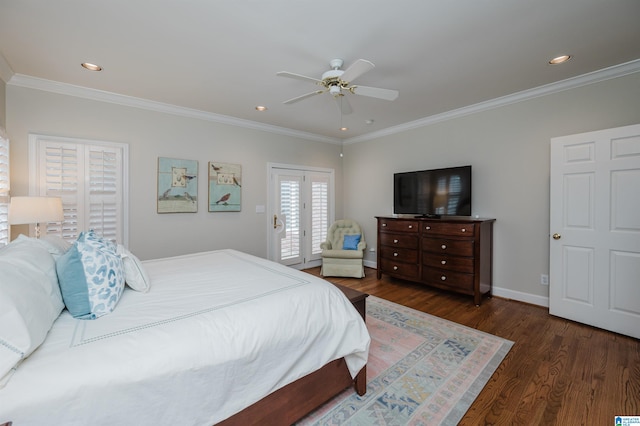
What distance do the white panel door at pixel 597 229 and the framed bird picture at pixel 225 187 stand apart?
4119 mm

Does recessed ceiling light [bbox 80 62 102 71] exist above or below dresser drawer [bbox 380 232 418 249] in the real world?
above

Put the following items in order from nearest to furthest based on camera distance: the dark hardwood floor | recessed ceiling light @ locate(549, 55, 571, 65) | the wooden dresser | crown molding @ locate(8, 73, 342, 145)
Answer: the dark hardwood floor
recessed ceiling light @ locate(549, 55, 571, 65)
crown molding @ locate(8, 73, 342, 145)
the wooden dresser

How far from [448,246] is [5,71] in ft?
17.0

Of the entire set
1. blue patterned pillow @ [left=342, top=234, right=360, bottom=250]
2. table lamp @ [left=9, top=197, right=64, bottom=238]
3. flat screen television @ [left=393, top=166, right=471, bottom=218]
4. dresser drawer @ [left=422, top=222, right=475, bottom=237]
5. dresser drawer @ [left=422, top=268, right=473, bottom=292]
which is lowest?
dresser drawer @ [left=422, top=268, right=473, bottom=292]

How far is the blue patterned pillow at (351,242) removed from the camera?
15.8 ft

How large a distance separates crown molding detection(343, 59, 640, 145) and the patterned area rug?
9.38 feet

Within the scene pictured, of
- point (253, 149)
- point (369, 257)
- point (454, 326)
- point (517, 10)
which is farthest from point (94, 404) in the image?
point (369, 257)

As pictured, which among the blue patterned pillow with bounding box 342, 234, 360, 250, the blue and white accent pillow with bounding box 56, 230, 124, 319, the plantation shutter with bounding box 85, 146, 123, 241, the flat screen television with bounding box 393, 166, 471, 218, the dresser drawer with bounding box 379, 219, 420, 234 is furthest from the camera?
the blue patterned pillow with bounding box 342, 234, 360, 250

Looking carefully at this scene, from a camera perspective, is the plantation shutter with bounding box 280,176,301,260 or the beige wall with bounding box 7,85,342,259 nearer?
the beige wall with bounding box 7,85,342,259

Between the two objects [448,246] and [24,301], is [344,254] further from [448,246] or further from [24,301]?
[24,301]

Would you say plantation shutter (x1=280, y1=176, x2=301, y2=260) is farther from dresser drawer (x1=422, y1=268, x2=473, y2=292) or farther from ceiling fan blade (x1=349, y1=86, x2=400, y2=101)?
ceiling fan blade (x1=349, y1=86, x2=400, y2=101)

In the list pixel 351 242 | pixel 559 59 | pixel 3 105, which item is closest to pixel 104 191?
pixel 3 105

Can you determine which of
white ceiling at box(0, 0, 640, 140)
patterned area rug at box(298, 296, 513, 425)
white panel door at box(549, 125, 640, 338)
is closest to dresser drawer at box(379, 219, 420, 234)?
patterned area rug at box(298, 296, 513, 425)

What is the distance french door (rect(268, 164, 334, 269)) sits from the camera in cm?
484
